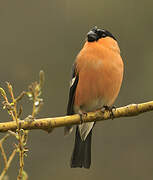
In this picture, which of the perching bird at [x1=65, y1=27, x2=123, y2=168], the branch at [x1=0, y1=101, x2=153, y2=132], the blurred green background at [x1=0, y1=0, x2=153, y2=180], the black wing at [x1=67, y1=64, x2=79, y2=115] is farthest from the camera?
the blurred green background at [x1=0, y1=0, x2=153, y2=180]

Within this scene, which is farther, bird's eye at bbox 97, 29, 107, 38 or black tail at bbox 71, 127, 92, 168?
bird's eye at bbox 97, 29, 107, 38

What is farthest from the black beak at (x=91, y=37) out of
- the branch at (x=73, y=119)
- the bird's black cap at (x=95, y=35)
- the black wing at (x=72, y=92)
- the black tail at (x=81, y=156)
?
the branch at (x=73, y=119)

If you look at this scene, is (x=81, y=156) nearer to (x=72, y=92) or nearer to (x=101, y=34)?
(x=72, y=92)

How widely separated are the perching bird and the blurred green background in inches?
55.2

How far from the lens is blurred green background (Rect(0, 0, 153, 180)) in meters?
4.58

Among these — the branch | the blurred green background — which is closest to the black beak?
the branch

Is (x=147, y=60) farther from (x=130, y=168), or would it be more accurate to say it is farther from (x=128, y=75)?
(x=130, y=168)

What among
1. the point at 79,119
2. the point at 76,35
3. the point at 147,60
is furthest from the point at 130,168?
the point at 79,119

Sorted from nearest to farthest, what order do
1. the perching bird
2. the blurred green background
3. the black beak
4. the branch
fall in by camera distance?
the branch < the perching bird < the black beak < the blurred green background

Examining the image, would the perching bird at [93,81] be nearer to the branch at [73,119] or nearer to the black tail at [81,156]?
the black tail at [81,156]

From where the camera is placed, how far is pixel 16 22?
5340 mm

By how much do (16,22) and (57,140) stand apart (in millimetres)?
1625

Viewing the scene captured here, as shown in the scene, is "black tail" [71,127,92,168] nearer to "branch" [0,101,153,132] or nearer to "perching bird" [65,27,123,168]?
"perching bird" [65,27,123,168]

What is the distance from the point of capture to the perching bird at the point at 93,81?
276 cm
